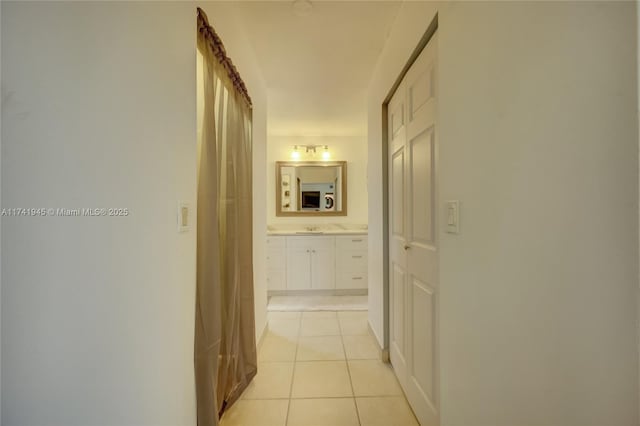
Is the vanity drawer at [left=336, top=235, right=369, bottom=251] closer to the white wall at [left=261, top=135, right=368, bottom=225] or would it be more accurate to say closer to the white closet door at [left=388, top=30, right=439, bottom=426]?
the white wall at [left=261, top=135, right=368, bottom=225]

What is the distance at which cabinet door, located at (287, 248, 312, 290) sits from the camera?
3721mm

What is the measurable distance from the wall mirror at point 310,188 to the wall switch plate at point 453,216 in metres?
3.22

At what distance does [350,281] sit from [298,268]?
782mm

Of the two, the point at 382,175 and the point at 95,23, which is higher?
the point at 95,23

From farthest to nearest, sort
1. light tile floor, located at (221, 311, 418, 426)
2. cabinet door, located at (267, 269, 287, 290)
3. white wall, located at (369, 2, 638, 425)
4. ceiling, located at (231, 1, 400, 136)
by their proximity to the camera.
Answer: cabinet door, located at (267, 269, 287, 290)
ceiling, located at (231, 1, 400, 136)
light tile floor, located at (221, 311, 418, 426)
white wall, located at (369, 2, 638, 425)

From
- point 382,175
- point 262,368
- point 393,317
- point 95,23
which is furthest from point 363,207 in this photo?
point 95,23

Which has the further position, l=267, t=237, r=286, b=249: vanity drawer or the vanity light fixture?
the vanity light fixture

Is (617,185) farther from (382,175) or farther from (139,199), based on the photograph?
(382,175)

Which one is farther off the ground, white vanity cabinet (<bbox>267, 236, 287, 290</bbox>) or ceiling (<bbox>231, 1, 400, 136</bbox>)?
ceiling (<bbox>231, 1, 400, 136</bbox>)

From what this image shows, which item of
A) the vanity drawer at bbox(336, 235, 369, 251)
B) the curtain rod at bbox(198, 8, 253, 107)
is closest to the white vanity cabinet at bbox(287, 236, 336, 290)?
the vanity drawer at bbox(336, 235, 369, 251)

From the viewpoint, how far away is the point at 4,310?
1.75ft

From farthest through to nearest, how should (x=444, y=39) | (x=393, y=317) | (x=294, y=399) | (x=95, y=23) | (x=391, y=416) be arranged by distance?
(x=393, y=317) < (x=294, y=399) < (x=391, y=416) < (x=444, y=39) < (x=95, y=23)

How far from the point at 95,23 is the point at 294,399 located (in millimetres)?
1946

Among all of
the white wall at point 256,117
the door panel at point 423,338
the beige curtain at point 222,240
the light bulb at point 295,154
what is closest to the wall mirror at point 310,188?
the light bulb at point 295,154
